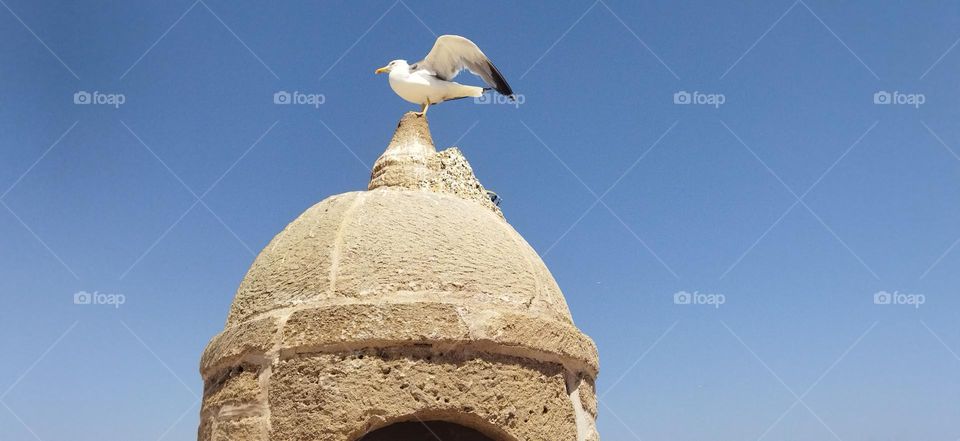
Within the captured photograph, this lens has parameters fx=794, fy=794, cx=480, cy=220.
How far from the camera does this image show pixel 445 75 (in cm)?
545

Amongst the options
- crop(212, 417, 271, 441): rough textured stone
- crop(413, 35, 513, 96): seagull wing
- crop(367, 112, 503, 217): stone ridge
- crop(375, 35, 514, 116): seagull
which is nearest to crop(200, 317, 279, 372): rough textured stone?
crop(212, 417, 271, 441): rough textured stone

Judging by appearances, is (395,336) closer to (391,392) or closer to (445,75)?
(391,392)

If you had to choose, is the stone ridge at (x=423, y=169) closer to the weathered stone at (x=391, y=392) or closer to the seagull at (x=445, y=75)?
the seagull at (x=445, y=75)

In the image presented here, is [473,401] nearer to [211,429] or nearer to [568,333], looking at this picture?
[568,333]

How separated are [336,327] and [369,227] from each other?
63cm

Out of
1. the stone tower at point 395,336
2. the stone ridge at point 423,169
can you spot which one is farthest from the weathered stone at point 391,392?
the stone ridge at point 423,169

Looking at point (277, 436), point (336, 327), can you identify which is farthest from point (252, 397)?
point (336, 327)

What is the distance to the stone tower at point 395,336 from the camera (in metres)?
3.66

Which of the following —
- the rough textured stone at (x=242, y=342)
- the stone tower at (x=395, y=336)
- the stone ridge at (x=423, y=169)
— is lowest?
the rough textured stone at (x=242, y=342)

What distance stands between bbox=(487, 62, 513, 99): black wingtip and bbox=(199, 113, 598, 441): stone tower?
4.15 feet

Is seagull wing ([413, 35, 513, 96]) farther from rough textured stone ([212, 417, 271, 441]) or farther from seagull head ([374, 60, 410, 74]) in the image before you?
rough textured stone ([212, 417, 271, 441])

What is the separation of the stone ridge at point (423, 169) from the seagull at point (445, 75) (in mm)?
329

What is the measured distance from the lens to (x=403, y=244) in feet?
13.2

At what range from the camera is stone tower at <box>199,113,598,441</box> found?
12.0 ft
